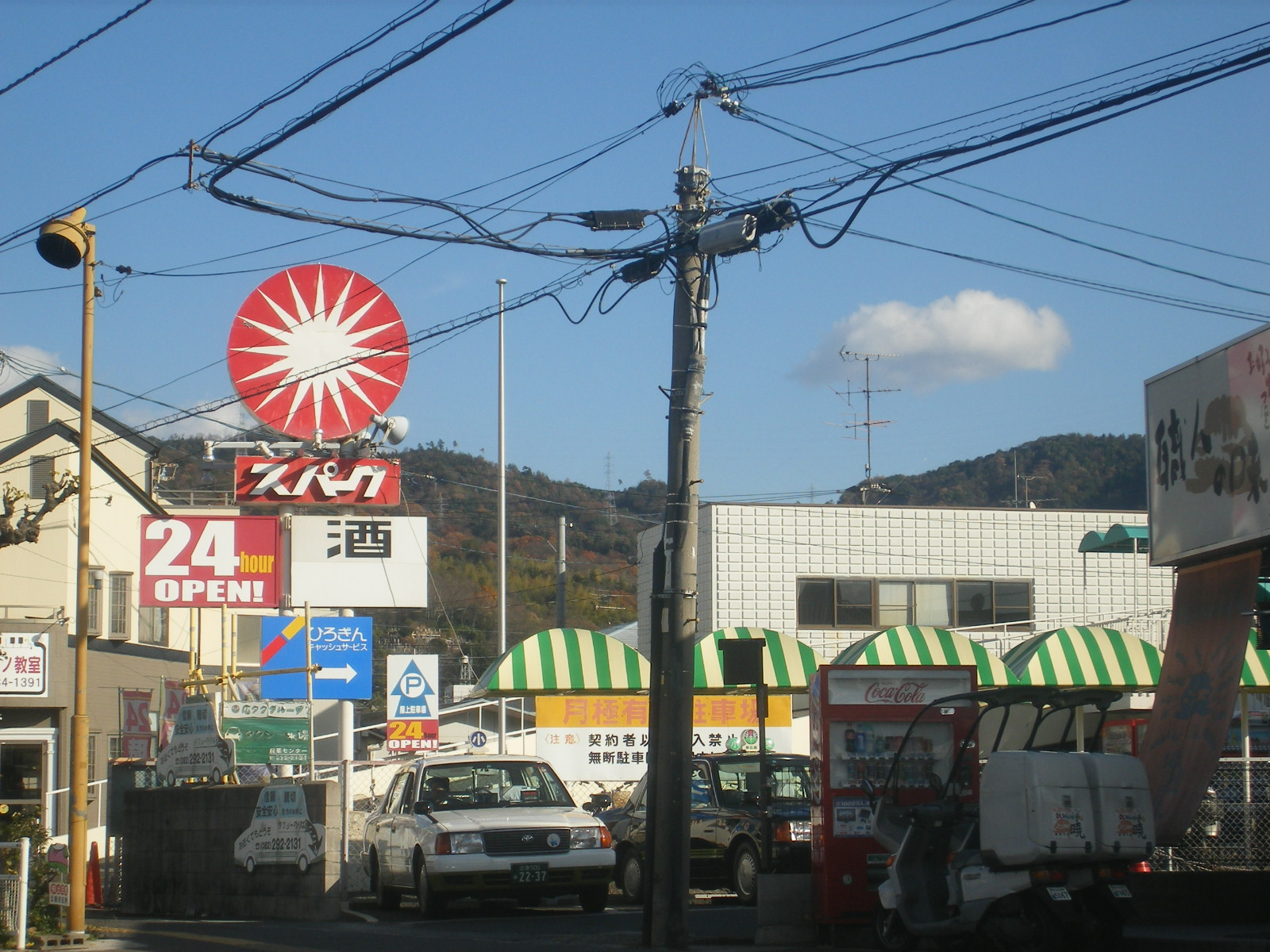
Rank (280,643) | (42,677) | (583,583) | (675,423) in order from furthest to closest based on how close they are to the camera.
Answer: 1. (583,583)
2. (42,677)
3. (280,643)
4. (675,423)

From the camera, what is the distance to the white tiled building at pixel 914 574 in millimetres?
32062

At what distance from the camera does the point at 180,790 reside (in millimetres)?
17422

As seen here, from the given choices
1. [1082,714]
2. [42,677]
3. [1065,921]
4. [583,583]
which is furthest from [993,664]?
[583,583]

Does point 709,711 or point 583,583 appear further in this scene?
point 583,583

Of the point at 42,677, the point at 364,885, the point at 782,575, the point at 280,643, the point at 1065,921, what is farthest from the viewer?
the point at 782,575

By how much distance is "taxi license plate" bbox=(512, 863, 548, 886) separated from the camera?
14.6 meters

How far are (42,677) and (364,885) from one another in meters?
12.5

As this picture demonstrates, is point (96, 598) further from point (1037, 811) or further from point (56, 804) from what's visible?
point (1037, 811)

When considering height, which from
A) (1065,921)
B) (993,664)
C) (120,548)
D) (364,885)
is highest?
(120,548)

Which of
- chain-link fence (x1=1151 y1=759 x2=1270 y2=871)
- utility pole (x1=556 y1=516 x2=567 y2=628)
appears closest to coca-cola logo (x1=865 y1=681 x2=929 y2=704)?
chain-link fence (x1=1151 y1=759 x2=1270 y2=871)

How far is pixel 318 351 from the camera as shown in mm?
23719

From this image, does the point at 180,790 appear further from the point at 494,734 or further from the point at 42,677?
the point at 494,734

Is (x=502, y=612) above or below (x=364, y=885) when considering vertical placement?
above

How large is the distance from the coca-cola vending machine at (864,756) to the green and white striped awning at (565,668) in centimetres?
1004
